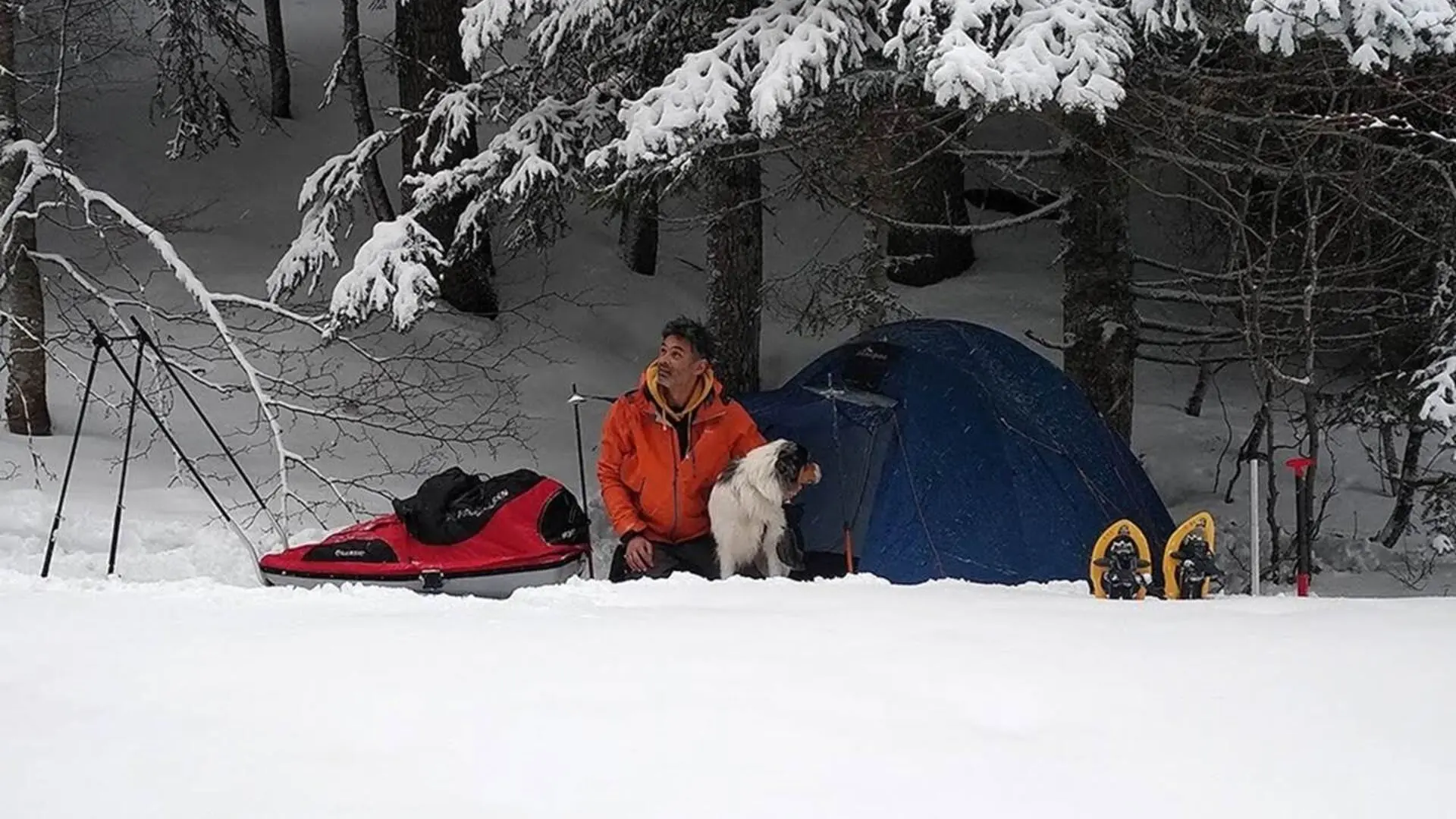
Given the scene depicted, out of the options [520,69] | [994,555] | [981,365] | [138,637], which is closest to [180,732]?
[138,637]

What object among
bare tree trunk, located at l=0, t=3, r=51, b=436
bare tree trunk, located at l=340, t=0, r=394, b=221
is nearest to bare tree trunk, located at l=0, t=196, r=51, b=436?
bare tree trunk, located at l=0, t=3, r=51, b=436

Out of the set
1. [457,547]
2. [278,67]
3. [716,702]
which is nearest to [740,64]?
[457,547]

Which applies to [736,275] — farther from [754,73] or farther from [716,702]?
[716,702]

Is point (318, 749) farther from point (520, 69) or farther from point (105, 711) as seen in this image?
point (520, 69)

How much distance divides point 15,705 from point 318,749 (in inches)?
24.6

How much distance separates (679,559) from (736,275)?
2.81m

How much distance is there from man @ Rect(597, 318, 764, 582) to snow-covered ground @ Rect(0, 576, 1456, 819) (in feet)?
7.35

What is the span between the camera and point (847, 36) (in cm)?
543

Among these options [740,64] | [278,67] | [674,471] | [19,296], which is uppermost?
[278,67]

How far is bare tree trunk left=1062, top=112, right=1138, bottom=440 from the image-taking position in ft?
21.7

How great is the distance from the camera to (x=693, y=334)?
5.27 m

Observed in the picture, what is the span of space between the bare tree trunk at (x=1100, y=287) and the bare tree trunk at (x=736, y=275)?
72.3 inches

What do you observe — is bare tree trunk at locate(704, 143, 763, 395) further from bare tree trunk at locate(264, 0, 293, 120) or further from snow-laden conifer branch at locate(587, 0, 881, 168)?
bare tree trunk at locate(264, 0, 293, 120)

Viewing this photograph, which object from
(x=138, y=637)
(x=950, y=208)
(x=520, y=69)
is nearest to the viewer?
(x=138, y=637)
